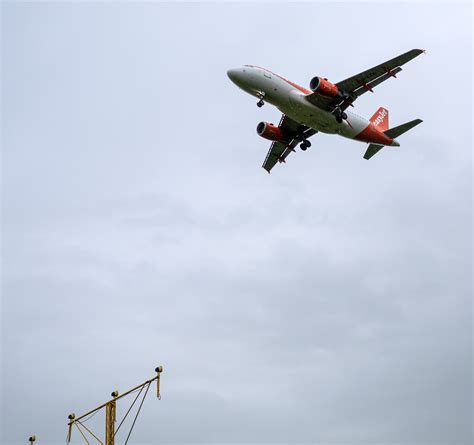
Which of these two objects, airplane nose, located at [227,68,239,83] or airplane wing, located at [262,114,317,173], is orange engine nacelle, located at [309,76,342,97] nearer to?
airplane nose, located at [227,68,239,83]

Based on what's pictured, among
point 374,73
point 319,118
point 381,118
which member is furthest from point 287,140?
point 374,73

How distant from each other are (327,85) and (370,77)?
13.6 feet

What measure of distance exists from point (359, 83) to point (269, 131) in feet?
38.9

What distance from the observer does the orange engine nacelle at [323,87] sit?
67062 millimetres

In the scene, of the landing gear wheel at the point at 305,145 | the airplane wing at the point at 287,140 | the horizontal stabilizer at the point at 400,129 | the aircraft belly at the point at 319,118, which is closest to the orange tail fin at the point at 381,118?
the horizontal stabilizer at the point at 400,129

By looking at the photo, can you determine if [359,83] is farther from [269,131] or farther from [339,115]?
[269,131]

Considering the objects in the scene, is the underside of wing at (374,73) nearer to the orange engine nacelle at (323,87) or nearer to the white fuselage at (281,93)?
the orange engine nacelle at (323,87)

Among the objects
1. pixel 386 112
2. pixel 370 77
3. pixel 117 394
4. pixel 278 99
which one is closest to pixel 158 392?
pixel 117 394

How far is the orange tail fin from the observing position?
79.9m

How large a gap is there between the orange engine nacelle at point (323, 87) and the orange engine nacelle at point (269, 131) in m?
10.2

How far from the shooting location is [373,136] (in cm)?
7444

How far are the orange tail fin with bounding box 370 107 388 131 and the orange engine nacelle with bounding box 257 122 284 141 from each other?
394 inches

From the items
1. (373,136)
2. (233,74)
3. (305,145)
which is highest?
(233,74)

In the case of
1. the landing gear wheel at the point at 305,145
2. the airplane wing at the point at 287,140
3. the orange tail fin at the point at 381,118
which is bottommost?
the landing gear wheel at the point at 305,145
